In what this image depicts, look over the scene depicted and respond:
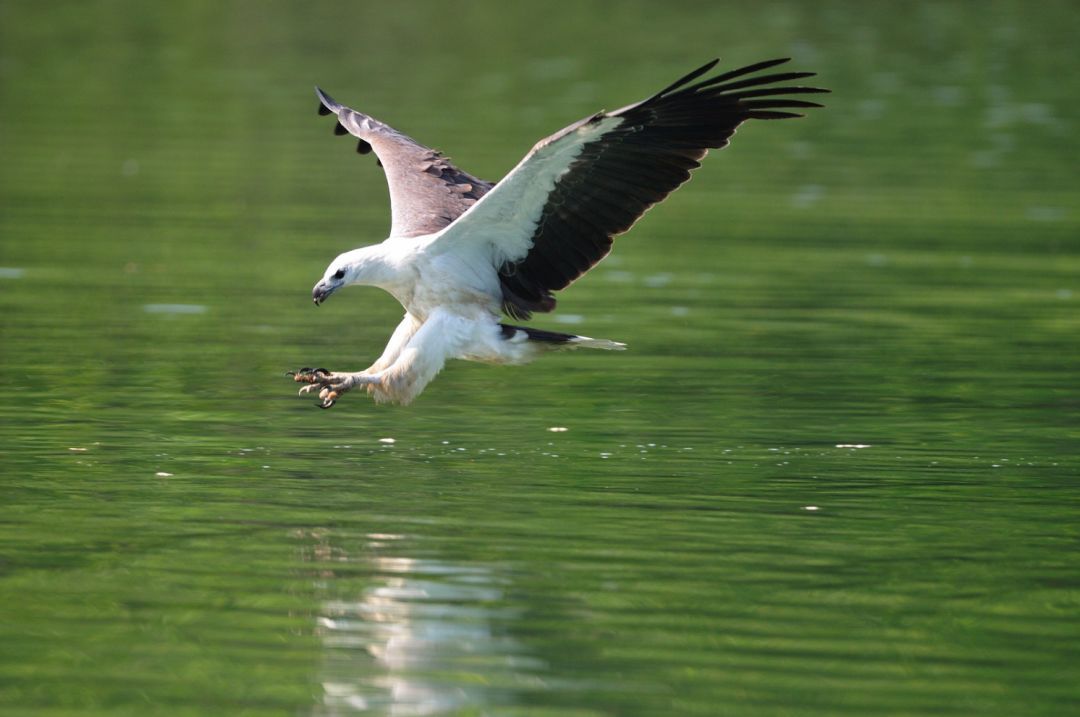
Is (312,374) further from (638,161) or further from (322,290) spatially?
(638,161)

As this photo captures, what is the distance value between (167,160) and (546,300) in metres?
12.5

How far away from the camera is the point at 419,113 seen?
1059 inches

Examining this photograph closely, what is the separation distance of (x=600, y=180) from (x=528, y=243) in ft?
1.84

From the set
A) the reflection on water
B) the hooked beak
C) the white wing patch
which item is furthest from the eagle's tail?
the reflection on water

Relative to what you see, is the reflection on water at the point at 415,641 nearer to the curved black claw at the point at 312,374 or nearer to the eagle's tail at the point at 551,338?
the curved black claw at the point at 312,374

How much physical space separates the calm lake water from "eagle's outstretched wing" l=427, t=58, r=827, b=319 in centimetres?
103

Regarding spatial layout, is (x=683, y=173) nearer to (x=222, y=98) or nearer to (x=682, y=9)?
(x=222, y=98)

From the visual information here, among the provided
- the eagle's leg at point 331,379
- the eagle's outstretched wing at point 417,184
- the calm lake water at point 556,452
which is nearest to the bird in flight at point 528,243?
the eagle's leg at point 331,379

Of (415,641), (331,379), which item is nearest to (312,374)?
(331,379)

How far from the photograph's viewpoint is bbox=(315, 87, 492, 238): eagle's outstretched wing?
11859mm

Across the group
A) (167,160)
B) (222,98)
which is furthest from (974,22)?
A: (167,160)

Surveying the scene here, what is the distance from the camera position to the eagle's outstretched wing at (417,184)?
11859 mm

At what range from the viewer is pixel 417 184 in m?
12.2

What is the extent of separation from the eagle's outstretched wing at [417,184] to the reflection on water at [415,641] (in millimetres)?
3232
